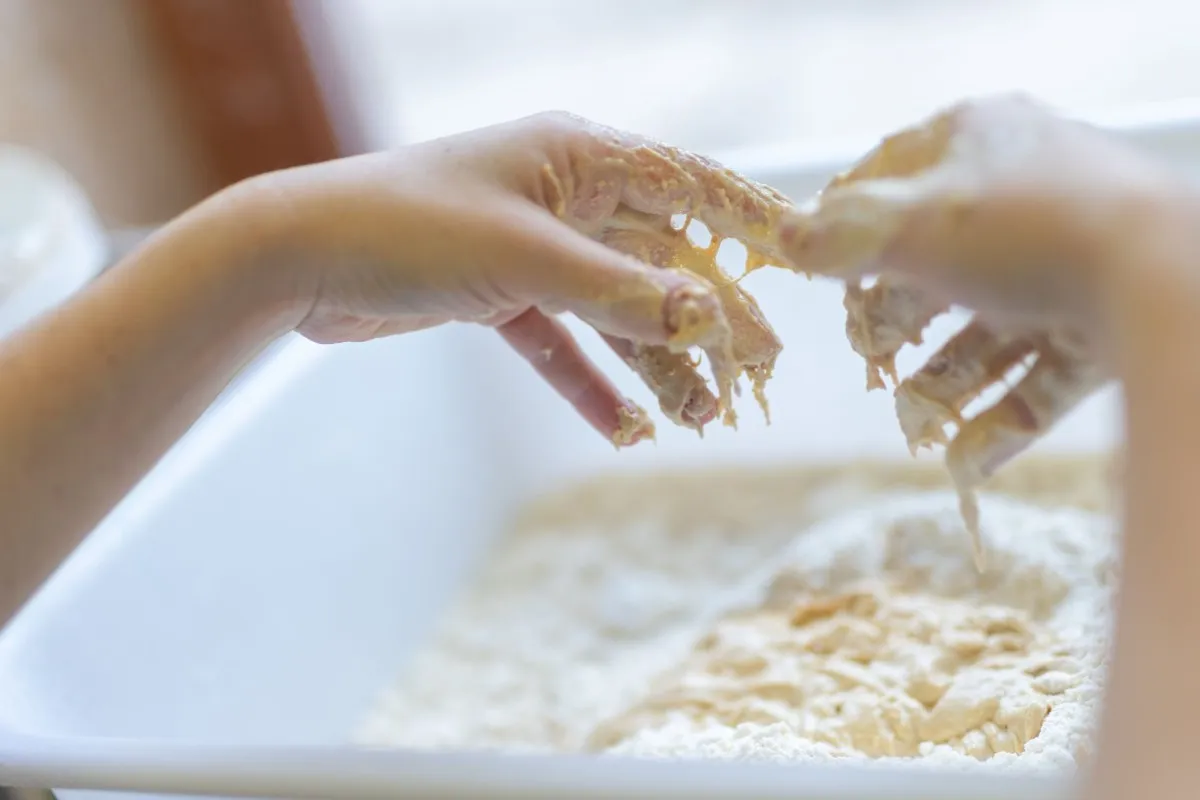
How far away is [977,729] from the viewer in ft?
2.14

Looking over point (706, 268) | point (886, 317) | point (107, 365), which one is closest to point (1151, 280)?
point (886, 317)

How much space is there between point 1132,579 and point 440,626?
2.63ft

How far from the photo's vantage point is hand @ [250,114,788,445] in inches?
20.5

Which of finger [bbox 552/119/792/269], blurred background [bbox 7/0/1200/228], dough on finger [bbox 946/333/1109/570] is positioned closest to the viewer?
dough on finger [bbox 946/333/1109/570]

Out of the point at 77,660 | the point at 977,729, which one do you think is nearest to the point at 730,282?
the point at 977,729

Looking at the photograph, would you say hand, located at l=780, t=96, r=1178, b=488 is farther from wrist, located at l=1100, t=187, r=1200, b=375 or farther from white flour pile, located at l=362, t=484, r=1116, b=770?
white flour pile, located at l=362, t=484, r=1116, b=770

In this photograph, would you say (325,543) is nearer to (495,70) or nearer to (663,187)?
(663,187)

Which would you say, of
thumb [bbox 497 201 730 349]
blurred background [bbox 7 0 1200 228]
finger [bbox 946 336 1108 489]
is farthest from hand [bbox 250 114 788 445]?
blurred background [bbox 7 0 1200 228]

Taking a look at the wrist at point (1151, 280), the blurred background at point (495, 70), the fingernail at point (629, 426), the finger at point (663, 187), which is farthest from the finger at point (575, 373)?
the blurred background at point (495, 70)

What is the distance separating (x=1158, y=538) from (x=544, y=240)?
27cm

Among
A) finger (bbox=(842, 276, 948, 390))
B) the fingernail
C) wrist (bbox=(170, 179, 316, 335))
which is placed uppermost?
wrist (bbox=(170, 179, 316, 335))

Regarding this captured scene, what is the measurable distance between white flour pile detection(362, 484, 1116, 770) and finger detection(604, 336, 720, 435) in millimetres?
183

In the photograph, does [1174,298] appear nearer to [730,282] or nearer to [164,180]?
[730,282]

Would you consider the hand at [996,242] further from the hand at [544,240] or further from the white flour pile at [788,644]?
the white flour pile at [788,644]
